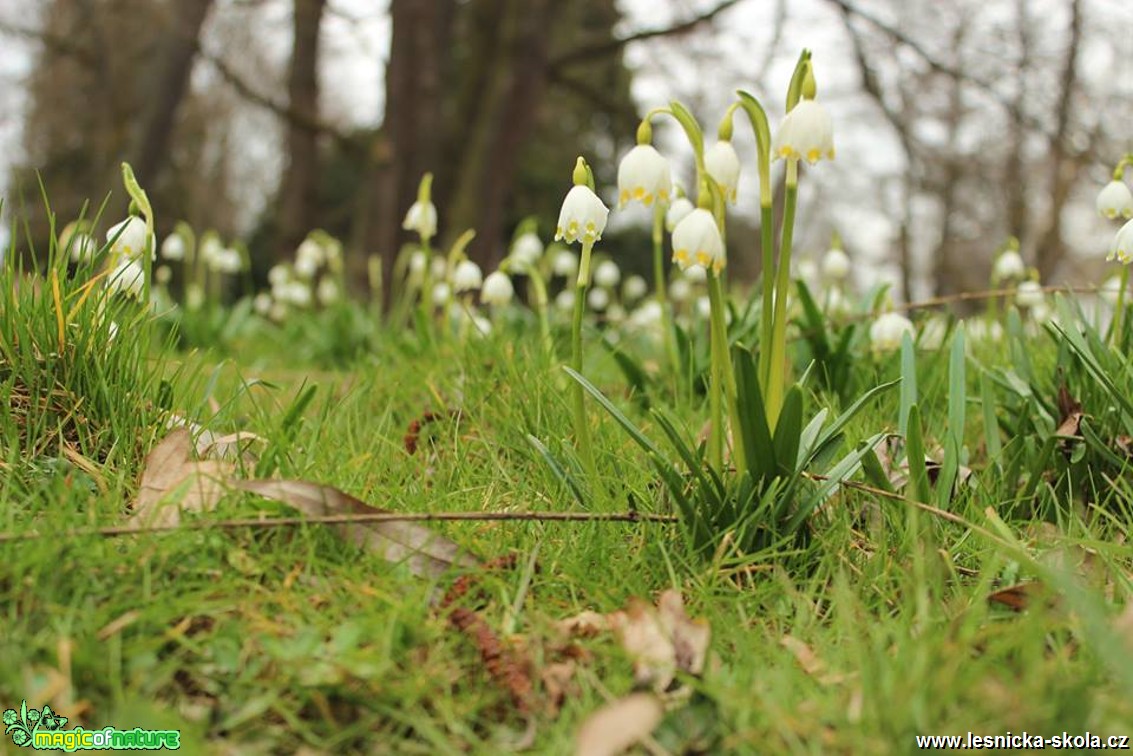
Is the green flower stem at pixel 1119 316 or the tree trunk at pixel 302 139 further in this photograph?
the tree trunk at pixel 302 139

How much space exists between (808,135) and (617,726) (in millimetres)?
1014

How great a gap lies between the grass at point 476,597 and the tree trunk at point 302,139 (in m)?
8.25

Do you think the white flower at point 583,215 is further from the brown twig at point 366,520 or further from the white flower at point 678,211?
the white flower at point 678,211

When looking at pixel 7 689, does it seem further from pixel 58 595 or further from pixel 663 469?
pixel 663 469

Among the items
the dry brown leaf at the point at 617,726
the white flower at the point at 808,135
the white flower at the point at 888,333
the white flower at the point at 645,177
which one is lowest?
the dry brown leaf at the point at 617,726

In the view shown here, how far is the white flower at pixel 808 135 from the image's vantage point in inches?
62.1

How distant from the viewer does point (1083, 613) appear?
105cm

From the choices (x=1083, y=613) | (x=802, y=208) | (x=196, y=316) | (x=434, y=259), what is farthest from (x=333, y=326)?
(x=802, y=208)

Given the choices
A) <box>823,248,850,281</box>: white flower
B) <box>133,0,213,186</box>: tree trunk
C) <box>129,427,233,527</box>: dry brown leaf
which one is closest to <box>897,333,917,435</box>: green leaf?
<box>129,427,233,527</box>: dry brown leaf

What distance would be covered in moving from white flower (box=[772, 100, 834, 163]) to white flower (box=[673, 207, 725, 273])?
0.64ft

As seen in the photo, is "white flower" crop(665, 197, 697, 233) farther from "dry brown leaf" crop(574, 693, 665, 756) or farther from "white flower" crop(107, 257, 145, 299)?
"dry brown leaf" crop(574, 693, 665, 756)

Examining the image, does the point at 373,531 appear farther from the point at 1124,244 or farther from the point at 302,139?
the point at 302,139

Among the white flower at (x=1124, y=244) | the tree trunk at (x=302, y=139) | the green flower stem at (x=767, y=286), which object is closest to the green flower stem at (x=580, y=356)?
the green flower stem at (x=767, y=286)

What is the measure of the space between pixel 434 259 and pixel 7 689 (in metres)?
4.54
